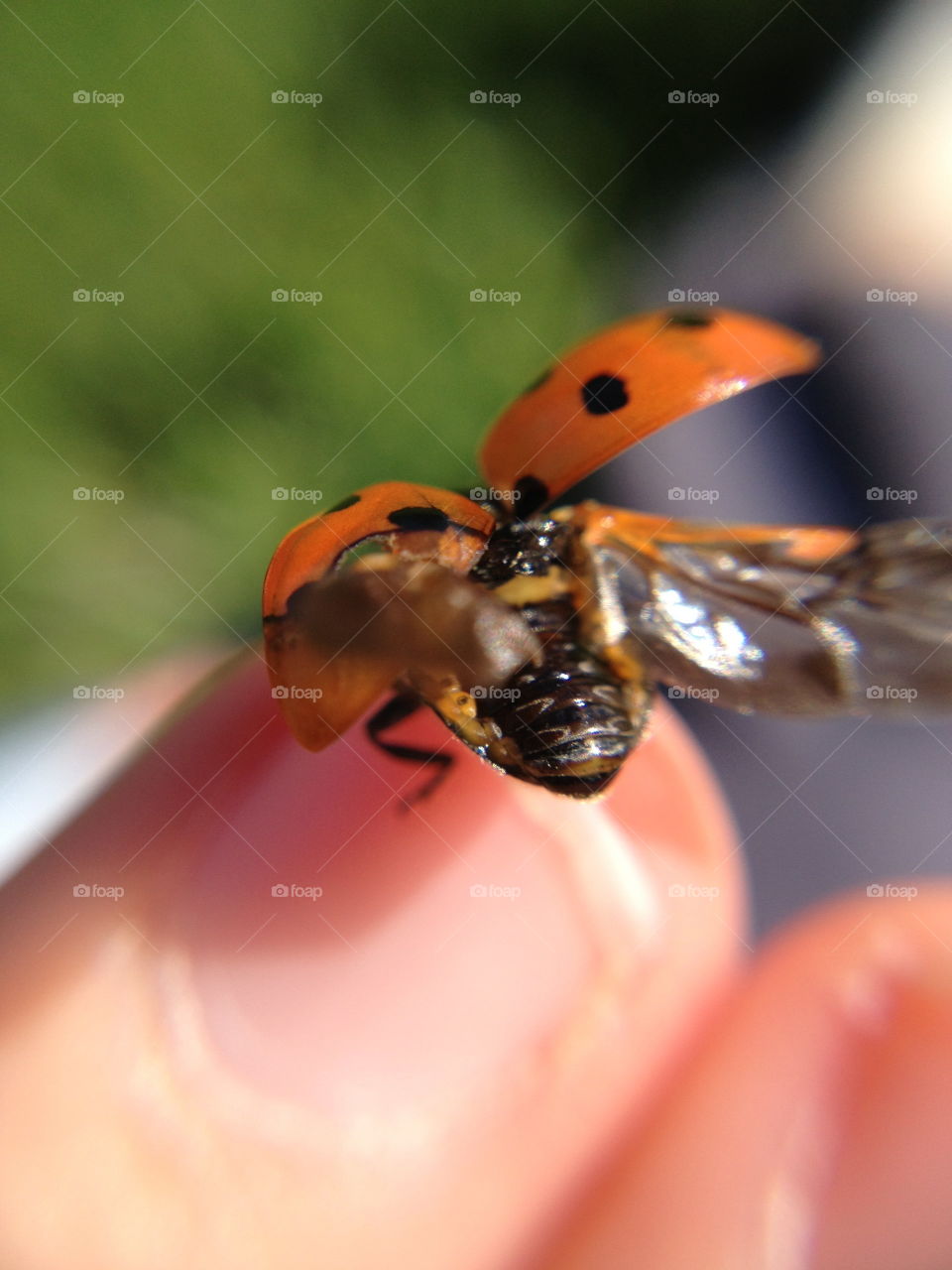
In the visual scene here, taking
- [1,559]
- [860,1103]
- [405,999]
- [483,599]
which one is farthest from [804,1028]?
[1,559]

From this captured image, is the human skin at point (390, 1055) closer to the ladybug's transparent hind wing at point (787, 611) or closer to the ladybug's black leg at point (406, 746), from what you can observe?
the ladybug's black leg at point (406, 746)

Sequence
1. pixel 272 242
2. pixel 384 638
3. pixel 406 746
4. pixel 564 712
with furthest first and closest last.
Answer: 1. pixel 272 242
2. pixel 406 746
3. pixel 564 712
4. pixel 384 638

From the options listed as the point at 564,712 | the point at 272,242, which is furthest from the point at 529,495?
the point at 272,242

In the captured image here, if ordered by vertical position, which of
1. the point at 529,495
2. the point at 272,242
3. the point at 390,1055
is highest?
the point at 272,242

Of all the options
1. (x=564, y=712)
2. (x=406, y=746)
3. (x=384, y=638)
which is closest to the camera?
(x=384, y=638)

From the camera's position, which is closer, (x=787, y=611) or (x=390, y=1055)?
(x=787, y=611)

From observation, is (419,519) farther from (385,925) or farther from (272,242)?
(272,242)
